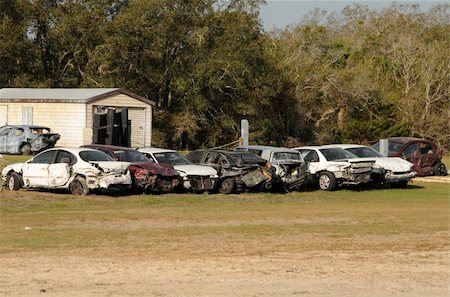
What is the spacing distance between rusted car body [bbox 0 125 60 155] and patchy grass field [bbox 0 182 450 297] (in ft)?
41.8

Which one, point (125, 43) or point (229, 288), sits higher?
point (125, 43)

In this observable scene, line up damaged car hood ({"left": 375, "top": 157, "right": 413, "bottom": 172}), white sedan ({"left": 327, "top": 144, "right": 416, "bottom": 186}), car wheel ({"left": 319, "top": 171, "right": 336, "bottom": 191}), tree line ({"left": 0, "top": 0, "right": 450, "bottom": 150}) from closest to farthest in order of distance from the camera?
1. car wheel ({"left": 319, "top": 171, "right": 336, "bottom": 191})
2. white sedan ({"left": 327, "top": 144, "right": 416, "bottom": 186})
3. damaged car hood ({"left": 375, "top": 157, "right": 413, "bottom": 172})
4. tree line ({"left": 0, "top": 0, "right": 450, "bottom": 150})

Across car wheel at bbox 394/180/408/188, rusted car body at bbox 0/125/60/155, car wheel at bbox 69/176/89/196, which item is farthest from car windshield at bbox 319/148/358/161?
rusted car body at bbox 0/125/60/155

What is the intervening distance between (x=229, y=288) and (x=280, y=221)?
369 inches

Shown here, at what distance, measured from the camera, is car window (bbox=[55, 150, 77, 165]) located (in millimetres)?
25516

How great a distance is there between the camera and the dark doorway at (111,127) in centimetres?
4266

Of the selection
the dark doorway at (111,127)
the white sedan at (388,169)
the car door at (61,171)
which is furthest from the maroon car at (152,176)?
the dark doorway at (111,127)

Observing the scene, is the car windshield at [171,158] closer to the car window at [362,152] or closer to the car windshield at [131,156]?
the car windshield at [131,156]

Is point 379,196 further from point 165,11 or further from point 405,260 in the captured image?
point 165,11

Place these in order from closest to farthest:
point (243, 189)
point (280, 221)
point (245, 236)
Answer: point (245, 236), point (280, 221), point (243, 189)

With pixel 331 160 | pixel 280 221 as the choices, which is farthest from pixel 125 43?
pixel 280 221

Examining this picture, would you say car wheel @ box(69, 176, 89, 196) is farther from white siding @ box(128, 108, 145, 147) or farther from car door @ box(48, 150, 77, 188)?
white siding @ box(128, 108, 145, 147)

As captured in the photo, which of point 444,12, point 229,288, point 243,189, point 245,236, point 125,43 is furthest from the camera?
point 444,12

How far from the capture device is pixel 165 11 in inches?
2200
